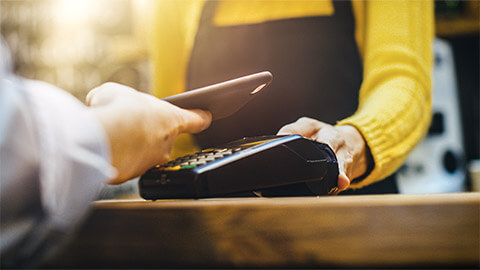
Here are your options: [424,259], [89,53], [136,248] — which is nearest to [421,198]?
[424,259]

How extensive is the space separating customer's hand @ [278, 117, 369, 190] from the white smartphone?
8cm

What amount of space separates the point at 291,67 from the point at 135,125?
0.33 m

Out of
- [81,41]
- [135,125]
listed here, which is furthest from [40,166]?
[81,41]

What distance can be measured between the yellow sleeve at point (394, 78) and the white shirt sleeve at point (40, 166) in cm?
31

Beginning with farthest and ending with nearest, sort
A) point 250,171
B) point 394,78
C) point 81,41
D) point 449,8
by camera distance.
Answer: point 81,41 → point 449,8 → point 394,78 → point 250,171

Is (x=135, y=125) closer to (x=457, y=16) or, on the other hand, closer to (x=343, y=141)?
(x=343, y=141)

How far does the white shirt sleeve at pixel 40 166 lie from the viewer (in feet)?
0.54

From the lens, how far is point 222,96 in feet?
1.02

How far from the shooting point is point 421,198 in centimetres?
19

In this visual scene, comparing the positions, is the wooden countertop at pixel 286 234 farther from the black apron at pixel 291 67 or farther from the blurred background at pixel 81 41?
the blurred background at pixel 81 41

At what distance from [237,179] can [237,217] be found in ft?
0.27

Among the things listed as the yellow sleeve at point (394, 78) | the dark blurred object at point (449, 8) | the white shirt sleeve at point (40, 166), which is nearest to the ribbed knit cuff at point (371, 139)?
the yellow sleeve at point (394, 78)

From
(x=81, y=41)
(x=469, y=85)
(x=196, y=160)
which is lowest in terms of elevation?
(x=469, y=85)

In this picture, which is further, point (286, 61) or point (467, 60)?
point (467, 60)
